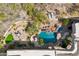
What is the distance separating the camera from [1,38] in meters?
1.98

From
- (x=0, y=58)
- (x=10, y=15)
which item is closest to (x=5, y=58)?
(x=0, y=58)

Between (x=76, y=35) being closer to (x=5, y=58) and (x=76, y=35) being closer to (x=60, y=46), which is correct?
(x=60, y=46)

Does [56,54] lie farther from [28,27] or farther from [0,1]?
[0,1]

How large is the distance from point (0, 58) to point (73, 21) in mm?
593

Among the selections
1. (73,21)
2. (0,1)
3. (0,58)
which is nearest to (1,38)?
(0,58)

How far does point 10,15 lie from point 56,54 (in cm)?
44

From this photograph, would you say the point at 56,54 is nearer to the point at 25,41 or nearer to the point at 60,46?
the point at 60,46

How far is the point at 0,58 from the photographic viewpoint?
198cm

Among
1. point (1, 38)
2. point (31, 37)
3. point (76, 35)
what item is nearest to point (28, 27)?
point (31, 37)

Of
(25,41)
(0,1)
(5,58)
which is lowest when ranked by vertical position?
(5,58)

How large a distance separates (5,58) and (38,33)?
0.30m

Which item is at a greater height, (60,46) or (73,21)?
(73,21)

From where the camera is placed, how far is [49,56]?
1968 millimetres

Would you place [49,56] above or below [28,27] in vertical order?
below
